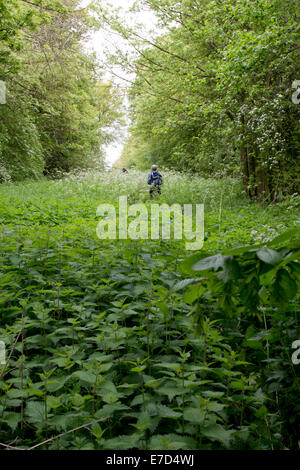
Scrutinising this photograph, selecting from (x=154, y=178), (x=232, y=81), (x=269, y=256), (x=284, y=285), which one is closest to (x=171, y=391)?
(x=284, y=285)

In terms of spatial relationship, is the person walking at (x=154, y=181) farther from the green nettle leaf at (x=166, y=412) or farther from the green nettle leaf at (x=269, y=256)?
the green nettle leaf at (x=269, y=256)

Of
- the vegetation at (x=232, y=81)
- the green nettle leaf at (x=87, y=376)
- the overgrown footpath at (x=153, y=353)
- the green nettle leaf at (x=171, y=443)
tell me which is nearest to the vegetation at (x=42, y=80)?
the vegetation at (x=232, y=81)

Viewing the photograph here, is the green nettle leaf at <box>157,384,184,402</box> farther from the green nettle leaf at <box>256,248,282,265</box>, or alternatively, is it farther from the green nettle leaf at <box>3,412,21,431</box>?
the green nettle leaf at <box>256,248,282,265</box>

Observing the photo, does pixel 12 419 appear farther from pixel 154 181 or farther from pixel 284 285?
pixel 154 181

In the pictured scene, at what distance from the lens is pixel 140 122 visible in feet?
50.1

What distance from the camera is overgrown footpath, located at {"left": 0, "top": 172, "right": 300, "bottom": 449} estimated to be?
1314 millimetres

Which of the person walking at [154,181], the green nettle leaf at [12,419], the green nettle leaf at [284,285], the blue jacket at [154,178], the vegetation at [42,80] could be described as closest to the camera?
the green nettle leaf at [284,285]

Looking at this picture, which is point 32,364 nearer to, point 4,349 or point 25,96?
point 4,349

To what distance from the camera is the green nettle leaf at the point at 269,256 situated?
1070mm

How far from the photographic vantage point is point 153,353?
2.62 m

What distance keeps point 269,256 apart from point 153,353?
1.80 meters

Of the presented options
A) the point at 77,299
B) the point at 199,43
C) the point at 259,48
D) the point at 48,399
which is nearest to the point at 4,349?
the point at 48,399

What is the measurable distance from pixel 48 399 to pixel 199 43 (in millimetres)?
13229

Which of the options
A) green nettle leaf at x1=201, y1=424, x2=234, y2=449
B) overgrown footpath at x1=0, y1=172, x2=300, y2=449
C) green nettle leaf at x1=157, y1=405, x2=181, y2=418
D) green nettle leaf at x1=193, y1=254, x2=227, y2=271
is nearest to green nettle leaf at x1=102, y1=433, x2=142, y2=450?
overgrown footpath at x1=0, y1=172, x2=300, y2=449
